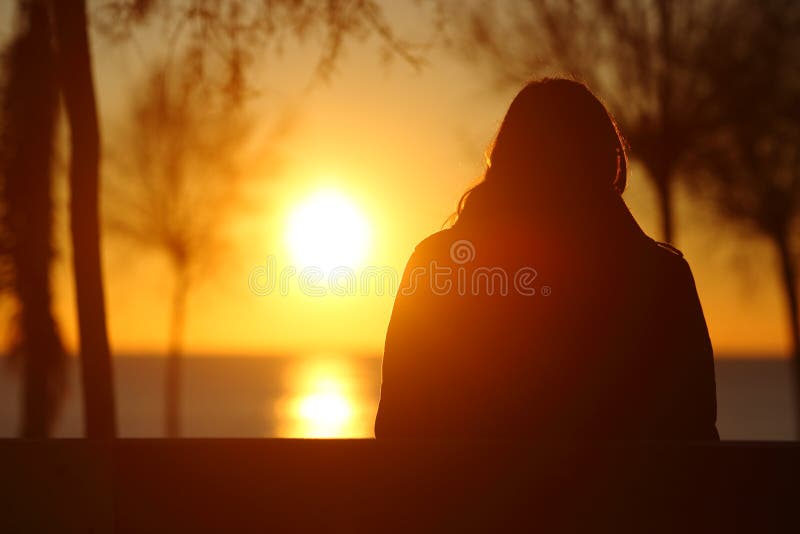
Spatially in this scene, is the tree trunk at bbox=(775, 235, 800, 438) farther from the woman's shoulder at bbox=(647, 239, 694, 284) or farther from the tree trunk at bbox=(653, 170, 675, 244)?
the woman's shoulder at bbox=(647, 239, 694, 284)

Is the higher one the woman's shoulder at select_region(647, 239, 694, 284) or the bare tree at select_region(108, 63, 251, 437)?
the bare tree at select_region(108, 63, 251, 437)

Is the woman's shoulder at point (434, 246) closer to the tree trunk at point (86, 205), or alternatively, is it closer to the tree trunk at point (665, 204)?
the tree trunk at point (86, 205)

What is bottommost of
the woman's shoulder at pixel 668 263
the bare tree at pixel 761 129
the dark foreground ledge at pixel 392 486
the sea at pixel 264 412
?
the dark foreground ledge at pixel 392 486

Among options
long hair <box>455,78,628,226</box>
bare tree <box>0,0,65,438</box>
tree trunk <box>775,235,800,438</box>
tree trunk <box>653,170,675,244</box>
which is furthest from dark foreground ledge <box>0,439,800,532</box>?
tree trunk <box>775,235,800,438</box>

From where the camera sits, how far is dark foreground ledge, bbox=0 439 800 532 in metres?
2.60

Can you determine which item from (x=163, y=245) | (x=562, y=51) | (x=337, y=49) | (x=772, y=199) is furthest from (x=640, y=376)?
(x=163, y=245)

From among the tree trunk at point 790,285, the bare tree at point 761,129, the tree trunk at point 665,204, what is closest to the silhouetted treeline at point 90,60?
the tree trunk at point 665,204

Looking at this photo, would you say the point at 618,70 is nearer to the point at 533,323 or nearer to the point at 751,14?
the point at 751,14

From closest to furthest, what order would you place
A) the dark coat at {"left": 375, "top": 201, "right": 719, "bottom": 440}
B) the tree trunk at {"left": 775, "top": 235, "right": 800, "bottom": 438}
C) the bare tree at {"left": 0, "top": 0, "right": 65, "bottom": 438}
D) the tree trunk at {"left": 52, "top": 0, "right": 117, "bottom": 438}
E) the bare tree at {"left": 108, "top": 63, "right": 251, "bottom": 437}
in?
the dark coat at {"left": 375, "top": 201, "right": 719, "bottom": 440} → the tree trunk at {"left": 52, "top": 0, "right": 117, "bottom": 438} → the bare tree at {"left": 0, "top": 0, "right": 65, "bottom": 438} → the tree trunk at {"left": 775, "top": 235, "right": 800, "bottom": 438} → the bare tree at {"left": 108, "top": 63, "right": 251, "bottom": 437}

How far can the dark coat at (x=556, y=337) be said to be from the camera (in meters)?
2.96

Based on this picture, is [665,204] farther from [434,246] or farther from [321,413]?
[321,413]

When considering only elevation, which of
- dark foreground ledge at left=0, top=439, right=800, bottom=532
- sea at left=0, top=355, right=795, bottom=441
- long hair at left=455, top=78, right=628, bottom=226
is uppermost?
sea at left=0, top=355, right=795, bottom=441

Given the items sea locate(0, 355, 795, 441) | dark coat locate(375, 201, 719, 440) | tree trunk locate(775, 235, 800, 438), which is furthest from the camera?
sea locate(0, 355, 795, 441)

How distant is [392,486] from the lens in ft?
8.67
